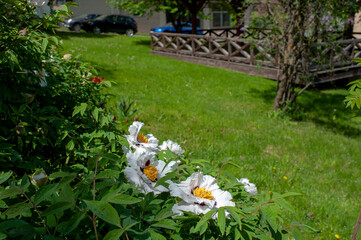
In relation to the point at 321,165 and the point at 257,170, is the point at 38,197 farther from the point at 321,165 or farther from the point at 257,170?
the point at 321,165

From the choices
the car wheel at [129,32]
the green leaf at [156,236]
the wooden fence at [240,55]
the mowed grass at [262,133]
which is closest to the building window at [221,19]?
the car wheel at [129,32]

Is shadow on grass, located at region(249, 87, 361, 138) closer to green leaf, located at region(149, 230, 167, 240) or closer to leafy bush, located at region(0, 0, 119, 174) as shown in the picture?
leafy bush, located at region(0, 0, 119, 174)

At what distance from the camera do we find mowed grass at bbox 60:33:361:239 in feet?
12.7

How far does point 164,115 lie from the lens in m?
5.75

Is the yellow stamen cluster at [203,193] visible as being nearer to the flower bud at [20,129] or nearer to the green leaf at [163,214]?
the green leaf at [163,214]

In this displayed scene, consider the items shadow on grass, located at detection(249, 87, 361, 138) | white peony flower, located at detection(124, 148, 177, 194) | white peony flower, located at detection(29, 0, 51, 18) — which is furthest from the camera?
shadow on grass, located at detection(249, 87, 361, 138)

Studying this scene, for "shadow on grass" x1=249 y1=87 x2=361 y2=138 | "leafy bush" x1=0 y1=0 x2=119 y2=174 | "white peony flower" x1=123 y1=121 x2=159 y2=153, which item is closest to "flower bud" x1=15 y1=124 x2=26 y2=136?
"leafy bush" x1=0 y1=0 x2=119 y2=174

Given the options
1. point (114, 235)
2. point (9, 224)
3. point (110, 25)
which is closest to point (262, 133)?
point (114, 235)

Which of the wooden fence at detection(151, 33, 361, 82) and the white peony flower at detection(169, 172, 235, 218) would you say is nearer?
the white peony flower at detection(169, 172, 235, 218)

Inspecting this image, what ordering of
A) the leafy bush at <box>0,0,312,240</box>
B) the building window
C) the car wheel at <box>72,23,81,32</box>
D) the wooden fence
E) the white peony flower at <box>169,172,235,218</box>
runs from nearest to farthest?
1. the leafy bush at <box>0,0,312,240</box>
2. the white peony flower at <box>169,172,235,218</box>
3. the wooden fence
4. the car wheel at <box>72,23,81,32</box>
5. the building window

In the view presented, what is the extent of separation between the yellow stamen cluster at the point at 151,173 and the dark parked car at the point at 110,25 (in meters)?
23.4

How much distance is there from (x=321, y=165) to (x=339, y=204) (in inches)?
43.6

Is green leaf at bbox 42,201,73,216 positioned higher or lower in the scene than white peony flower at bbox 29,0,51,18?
lower

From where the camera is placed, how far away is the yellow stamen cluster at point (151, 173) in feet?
4.72
